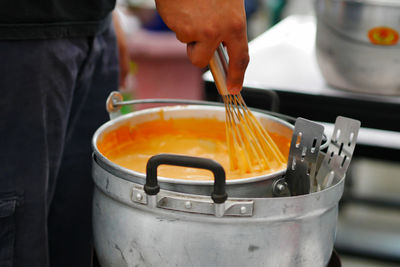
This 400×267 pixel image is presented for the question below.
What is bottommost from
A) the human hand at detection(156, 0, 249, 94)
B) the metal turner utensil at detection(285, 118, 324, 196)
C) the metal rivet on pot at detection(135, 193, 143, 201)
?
the metal rivet on pot at detection(135, 193, 143, 201)

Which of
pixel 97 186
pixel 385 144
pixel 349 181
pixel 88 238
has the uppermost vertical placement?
pixel 97 186

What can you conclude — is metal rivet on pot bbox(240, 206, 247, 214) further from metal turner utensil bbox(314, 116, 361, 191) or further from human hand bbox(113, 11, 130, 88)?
human hand bbox(113, 11, 130, 88)

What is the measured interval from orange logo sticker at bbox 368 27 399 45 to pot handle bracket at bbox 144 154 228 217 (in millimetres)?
724

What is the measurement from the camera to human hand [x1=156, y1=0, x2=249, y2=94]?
2.19 ft

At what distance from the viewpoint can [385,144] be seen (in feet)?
4.34

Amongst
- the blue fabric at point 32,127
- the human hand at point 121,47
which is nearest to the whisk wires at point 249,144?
the blue fabric at point 32,127

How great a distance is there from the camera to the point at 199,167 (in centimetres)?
60

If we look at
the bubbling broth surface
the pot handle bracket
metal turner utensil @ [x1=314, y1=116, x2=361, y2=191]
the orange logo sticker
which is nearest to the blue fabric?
the bubbling broth surface

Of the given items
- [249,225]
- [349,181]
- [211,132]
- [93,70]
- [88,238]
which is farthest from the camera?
[349,181]

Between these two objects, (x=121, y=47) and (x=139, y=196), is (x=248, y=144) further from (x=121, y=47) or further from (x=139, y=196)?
(x=121, y=47)

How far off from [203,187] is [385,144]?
0.85m

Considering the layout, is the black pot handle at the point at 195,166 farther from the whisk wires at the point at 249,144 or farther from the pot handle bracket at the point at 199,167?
the whisk wires at the point at 249,144

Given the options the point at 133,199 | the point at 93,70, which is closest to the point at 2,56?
the point at 93,70

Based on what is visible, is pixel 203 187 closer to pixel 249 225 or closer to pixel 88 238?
pixel 249 225
